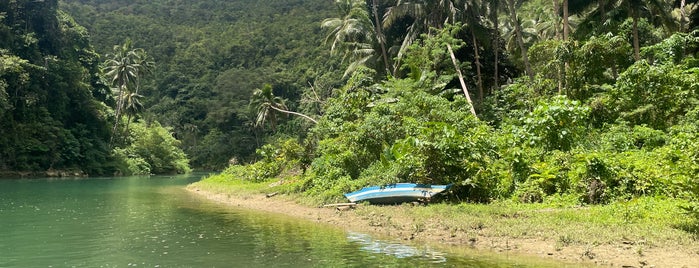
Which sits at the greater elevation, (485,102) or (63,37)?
(63,37)

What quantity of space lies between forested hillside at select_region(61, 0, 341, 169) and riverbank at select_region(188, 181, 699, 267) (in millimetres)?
55201

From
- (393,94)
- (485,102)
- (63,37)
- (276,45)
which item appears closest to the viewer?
(393,94)

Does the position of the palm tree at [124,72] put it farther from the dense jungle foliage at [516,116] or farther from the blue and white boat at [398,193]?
the blue and white boat at [398,193]

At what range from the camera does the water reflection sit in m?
10.0

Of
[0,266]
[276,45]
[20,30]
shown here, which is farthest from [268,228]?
[276,45]

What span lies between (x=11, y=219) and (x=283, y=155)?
15.6 m

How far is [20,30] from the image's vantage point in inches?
2168

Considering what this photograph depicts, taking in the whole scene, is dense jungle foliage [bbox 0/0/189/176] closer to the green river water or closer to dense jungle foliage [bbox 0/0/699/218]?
dense jungle foliage [bbox 0/0/699/218]

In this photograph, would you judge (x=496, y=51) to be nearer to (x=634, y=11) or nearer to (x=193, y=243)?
(x=634, y=11)

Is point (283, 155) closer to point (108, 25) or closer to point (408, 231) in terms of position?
point (408, 231)

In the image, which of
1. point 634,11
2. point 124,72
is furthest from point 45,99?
point 634,11

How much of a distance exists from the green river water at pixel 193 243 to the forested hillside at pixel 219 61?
52.0 meters

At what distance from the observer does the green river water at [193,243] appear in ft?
32.5

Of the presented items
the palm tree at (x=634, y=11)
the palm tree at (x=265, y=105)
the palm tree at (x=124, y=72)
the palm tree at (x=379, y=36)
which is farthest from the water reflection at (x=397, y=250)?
the palm tree at (x=124, y=72)
